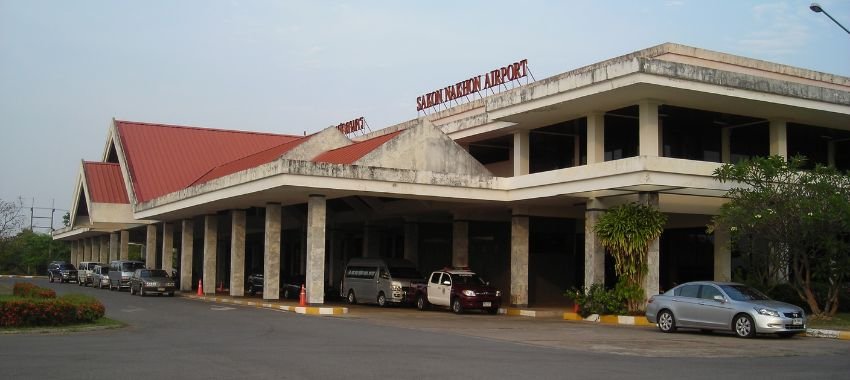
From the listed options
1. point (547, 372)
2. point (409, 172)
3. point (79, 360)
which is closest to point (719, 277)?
point (409, 172)

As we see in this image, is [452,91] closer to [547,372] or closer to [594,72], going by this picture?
[594,72]

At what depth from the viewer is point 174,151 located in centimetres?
5588

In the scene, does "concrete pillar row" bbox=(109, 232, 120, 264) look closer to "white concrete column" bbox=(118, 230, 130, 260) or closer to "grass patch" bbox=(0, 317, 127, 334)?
"white concrete column" bbox=(118, 230, 130, 260)

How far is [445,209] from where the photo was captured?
131 ft

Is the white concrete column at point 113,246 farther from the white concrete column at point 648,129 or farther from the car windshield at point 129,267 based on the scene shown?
the white concrete column at point 648,129

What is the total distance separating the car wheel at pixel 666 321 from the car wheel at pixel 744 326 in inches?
75.5

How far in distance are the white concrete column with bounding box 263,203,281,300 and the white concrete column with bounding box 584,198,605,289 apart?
42.9 feet

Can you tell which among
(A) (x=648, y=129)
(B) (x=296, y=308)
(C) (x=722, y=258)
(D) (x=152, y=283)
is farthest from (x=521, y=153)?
(D) (x=152, y=283)

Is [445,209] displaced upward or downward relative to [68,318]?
upward

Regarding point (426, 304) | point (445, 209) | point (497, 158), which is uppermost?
point (497, 158)

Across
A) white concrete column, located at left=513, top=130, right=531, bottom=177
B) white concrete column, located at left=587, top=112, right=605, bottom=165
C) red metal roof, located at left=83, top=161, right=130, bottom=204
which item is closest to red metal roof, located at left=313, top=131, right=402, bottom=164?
white concrete column, located at left=513, top=130, right=531, bottom=177

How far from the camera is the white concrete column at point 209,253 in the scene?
1772 inches

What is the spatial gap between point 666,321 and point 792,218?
5.31 m

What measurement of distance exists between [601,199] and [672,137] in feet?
16.3
